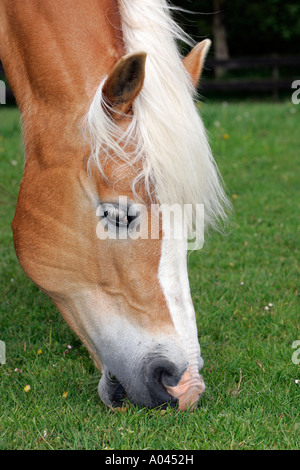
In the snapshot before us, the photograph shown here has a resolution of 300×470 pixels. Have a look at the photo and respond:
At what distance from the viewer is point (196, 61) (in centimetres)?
273

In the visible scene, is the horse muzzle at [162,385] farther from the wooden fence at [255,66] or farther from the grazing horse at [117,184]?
the wooden fence at [255,66]

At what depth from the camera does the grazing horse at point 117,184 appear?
7.53 feet

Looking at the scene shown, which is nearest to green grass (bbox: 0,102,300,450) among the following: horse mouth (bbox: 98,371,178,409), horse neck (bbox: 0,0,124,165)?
horse mouth (bbox: 98,371,178,409)

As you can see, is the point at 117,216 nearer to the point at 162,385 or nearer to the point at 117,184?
the point at 117,184

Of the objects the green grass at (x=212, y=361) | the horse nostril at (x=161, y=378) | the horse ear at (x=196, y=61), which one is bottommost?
the green grass at (x=212, y=361)

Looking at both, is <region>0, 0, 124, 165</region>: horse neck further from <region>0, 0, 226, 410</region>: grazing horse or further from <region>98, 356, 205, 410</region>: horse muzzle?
<region>98, 356, 205, 410</region>: horse muzzle

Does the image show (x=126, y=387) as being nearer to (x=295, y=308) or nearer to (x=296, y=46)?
(x=295, y=308)

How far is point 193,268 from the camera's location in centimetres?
474

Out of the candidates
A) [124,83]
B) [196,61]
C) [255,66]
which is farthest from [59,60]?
[255,66]

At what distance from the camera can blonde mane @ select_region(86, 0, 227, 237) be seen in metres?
2.28

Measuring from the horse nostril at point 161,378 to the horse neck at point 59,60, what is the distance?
0.96m

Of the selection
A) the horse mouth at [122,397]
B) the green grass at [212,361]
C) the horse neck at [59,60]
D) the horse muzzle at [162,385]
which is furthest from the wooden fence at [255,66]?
the horse muzzle at [162,385]
